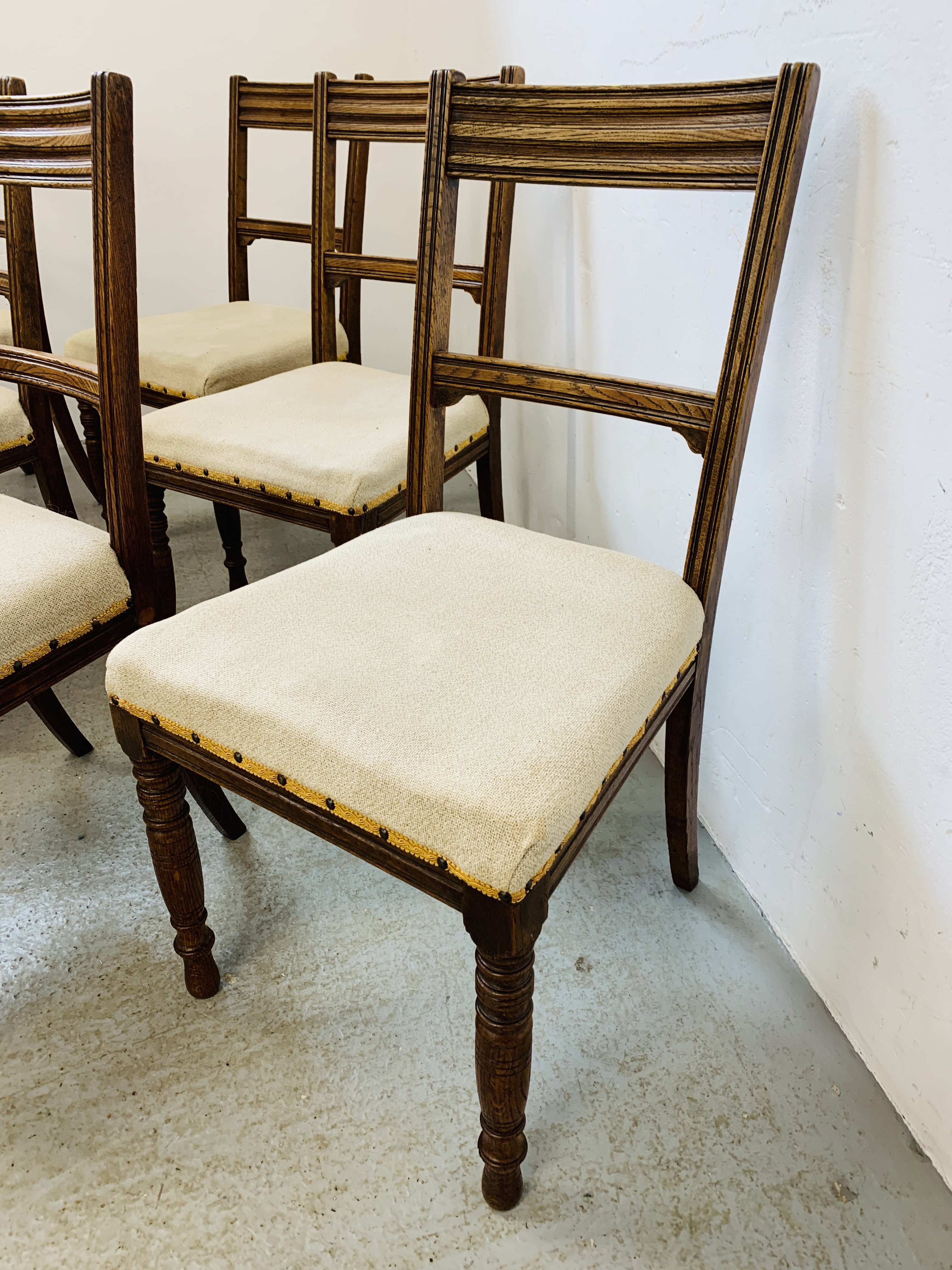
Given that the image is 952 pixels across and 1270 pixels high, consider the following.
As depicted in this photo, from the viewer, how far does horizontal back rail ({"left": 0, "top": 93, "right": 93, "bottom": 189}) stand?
926 millimetres

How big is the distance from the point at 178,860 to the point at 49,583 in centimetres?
33

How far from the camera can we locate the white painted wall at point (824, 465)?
0.76 metres

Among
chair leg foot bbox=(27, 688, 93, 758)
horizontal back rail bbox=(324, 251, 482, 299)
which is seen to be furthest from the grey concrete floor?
horizontal back rail bbox=(324, 251, 482, 299)

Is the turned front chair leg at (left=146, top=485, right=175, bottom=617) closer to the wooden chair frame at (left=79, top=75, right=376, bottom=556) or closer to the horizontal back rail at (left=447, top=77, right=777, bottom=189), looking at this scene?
the wooden chair frame at (left=79, top=75, right=376, bottom=556)

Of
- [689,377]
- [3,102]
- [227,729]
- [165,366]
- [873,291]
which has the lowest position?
[227,729]

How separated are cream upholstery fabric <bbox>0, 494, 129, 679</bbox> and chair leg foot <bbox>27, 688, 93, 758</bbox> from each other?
40cm

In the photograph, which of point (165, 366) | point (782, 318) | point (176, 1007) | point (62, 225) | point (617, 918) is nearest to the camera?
point (782, 318)

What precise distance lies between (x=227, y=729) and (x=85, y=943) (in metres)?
0.54

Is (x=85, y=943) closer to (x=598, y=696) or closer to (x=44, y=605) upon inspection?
(x=44, y=605)

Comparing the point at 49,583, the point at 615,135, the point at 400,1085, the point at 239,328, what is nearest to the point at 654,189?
the point at 615,135

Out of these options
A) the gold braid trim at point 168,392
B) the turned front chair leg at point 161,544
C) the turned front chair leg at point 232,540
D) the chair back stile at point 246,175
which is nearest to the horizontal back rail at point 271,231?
the chair back stile at point 246,175

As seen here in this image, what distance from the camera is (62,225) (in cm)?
252

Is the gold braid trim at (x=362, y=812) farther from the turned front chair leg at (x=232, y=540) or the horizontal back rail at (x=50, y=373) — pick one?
the turned front chair leg at (x=232, y=540)

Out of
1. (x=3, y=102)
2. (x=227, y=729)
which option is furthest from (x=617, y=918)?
(x=3, y=102)
